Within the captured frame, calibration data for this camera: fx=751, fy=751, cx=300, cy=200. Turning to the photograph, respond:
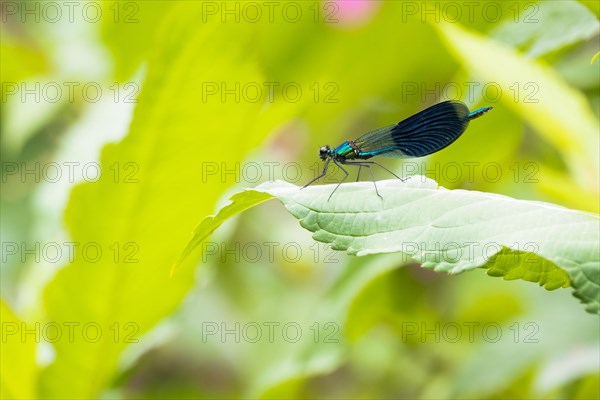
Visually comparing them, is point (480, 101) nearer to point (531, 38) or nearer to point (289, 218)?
point (531, 38)

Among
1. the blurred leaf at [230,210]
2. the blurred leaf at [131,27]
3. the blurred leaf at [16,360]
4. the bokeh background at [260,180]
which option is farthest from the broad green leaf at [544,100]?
the blurred leaf at [131,27]

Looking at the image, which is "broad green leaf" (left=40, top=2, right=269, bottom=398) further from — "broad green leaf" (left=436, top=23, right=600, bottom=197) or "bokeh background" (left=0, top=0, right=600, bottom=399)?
"broad green leaf" (left=436, top=23, right=600, bottom=197)

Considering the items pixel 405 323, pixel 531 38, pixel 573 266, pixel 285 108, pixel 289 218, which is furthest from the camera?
pixel 289 218

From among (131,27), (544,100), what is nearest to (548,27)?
(544,100)

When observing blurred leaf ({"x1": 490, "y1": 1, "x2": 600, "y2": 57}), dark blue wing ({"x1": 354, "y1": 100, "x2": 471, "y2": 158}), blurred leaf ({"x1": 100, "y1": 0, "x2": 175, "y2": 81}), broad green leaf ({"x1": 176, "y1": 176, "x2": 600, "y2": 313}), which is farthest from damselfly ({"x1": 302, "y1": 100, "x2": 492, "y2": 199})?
blurred leaf ({"x1": 100, "y1": 0, "x2": 175, "y2": 81})

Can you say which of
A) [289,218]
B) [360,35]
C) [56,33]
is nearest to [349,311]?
[360,35]

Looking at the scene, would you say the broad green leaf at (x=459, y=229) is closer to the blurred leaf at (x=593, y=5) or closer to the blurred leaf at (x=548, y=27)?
the blurred leaf at (x=593, y=5)

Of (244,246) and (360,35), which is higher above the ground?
(360,35)
